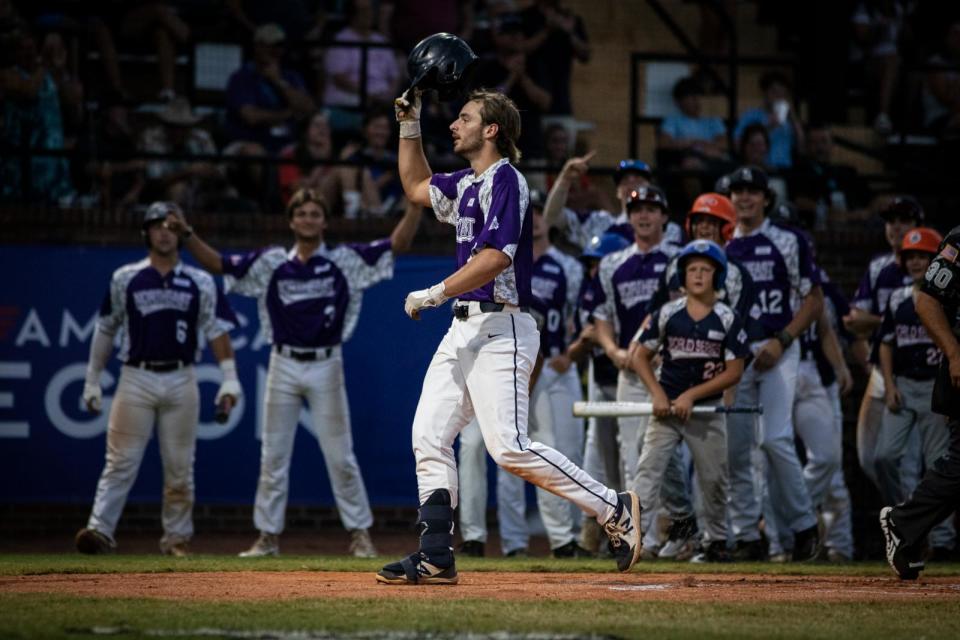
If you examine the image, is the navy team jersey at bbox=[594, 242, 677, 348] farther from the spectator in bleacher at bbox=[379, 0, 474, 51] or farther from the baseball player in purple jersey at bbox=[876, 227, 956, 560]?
the spectator in bleacher at bbox=[379, 0, 474, 51]

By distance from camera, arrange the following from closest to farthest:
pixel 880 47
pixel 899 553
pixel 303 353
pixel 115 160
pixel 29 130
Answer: pixel 899 553
pixel 303 353
pixel 29 130
pixel 115 160
pixel 880 47

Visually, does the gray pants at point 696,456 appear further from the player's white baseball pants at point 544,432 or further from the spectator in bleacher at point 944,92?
the spectator in bleacher at point 944,92

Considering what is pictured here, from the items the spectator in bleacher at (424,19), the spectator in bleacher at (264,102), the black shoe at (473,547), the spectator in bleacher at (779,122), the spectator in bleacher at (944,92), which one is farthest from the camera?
the spectator in bleacher at (944,92)

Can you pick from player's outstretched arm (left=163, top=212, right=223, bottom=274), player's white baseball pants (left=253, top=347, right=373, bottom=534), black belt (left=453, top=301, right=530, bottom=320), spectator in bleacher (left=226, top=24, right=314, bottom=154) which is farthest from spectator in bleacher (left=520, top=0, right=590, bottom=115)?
black belt (left=453, top=301, right=530, bottom=320)

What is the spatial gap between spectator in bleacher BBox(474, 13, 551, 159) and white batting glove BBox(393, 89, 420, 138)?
6.80 meters

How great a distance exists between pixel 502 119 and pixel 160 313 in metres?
4.15

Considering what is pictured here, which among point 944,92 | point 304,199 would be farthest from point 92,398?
point 944,92

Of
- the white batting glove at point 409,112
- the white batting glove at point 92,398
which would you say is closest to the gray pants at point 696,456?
the white batting glove at point 409,112

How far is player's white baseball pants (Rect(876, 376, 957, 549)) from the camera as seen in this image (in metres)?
10.2

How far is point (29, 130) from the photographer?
1242 centimetres

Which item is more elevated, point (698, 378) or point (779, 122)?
point (779, 122)

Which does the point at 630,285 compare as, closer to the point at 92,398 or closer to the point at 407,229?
the point at 407,229

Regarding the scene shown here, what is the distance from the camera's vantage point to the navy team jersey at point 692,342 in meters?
9.08

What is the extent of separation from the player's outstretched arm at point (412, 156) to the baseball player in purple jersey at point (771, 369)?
11.1ft
